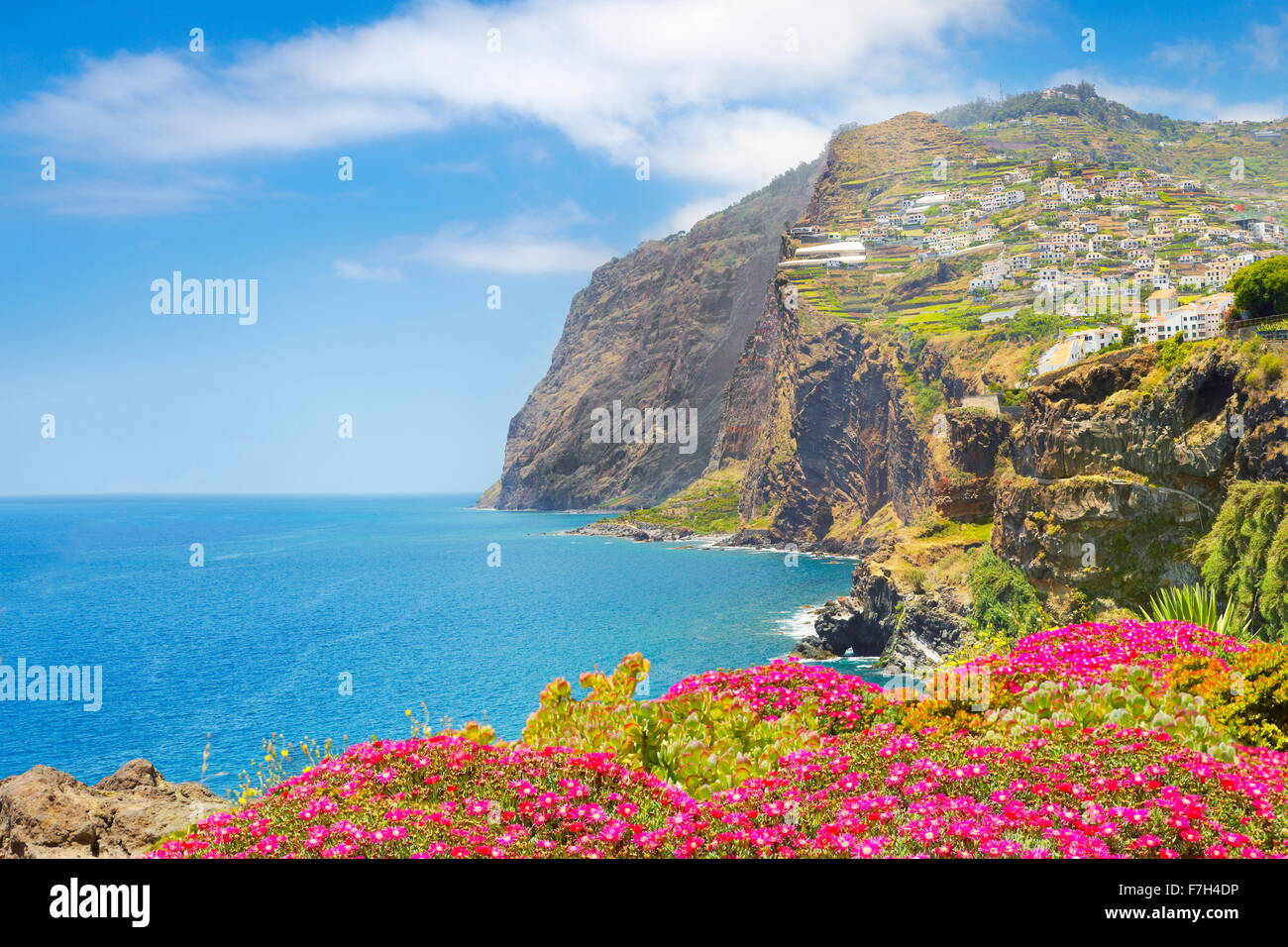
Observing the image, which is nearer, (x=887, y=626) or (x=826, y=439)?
(x=887, y=626)

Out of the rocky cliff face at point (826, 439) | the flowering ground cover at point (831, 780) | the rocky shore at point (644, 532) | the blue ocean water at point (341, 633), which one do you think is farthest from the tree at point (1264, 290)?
the rocky shore at point (644, 532)

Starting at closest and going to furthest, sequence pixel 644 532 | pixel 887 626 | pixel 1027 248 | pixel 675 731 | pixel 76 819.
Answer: pixel 76 819 → pixel 675 731 → pixel 887 626 → pixel 1027 248 → pixel 644 532

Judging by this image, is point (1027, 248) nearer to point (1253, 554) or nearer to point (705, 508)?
point (705, 508)

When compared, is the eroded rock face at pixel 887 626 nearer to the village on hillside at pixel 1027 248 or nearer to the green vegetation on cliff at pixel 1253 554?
the green vegetation on cliff at pixel 1253 554

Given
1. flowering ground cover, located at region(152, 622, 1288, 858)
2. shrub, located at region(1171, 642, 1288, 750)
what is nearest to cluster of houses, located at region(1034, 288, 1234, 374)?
shrub, located at region(1171, 642, 1288, 750)

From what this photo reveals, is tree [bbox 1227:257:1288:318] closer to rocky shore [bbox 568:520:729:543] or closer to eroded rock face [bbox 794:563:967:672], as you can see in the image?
eroded rock face [bbox 794:563:967:672]

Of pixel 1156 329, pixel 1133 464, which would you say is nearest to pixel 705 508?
pixel 1156 329

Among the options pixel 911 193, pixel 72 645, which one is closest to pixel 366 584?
pixel 72 645

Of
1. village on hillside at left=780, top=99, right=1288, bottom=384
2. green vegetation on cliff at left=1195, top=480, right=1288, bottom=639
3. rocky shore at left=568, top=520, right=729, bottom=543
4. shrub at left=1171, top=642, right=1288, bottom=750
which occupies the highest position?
village on hillside at left=780, top=99, right=1288, bottom=384
